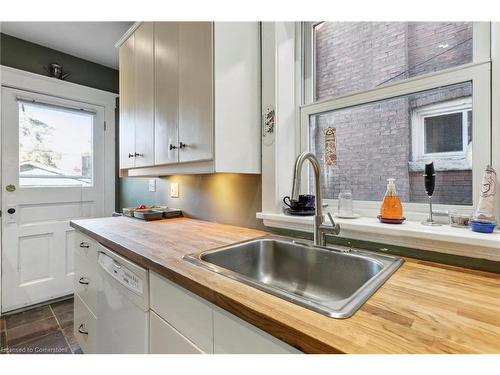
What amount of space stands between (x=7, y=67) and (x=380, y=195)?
301cm

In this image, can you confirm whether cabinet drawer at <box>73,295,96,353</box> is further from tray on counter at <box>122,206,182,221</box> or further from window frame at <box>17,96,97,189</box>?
window frame at <box>17,96,97,189</box>

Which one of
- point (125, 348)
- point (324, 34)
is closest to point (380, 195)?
point (324, 34)

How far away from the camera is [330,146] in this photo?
1.34 meters

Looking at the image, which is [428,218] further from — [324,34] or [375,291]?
[324,34]

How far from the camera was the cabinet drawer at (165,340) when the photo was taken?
2.47 feet

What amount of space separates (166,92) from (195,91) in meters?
0.30

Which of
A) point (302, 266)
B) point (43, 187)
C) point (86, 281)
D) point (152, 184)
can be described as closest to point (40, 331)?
point (86, 281)

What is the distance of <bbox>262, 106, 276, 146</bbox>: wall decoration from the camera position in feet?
4.39

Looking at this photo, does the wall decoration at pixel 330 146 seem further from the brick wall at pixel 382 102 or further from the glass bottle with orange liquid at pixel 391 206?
the glass bottle with orange liquid at pixel 391 206

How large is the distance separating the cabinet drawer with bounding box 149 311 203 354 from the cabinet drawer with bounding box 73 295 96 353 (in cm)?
69

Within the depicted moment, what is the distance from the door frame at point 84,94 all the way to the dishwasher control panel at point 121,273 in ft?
5.55

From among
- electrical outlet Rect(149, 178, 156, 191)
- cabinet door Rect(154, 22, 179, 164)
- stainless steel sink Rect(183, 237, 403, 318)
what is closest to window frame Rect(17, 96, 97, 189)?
electrical outlet Rect(149, 178, 156, 191)

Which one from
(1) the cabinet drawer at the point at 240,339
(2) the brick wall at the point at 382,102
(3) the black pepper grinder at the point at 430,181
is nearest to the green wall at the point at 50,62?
(2) the brick wall at the point at 382,102

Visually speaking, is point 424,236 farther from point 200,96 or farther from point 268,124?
point 200,96
